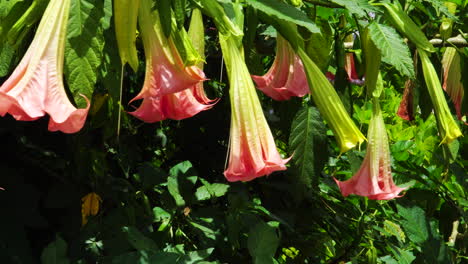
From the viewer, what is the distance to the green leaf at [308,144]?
1.31m

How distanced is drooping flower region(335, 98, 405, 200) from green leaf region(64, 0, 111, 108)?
65cm

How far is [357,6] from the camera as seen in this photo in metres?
1.05

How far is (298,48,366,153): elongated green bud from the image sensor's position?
927mm

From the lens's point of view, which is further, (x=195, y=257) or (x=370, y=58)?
(x=195, y=257)

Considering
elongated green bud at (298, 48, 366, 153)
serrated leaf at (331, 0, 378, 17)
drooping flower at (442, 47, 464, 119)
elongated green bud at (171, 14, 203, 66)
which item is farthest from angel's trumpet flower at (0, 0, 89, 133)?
drooping flower at (442, 47, 464, 119)

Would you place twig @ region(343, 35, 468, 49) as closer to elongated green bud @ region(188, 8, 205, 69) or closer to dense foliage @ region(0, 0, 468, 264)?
dense foliage @ region(0, 0, 468, 264)

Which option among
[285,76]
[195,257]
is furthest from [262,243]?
[285,76]

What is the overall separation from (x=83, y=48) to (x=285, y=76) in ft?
1.56

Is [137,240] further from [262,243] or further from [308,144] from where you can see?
[308,144]

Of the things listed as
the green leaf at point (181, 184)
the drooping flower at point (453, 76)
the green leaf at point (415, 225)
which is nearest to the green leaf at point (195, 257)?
the green leaf at point (181, 184)

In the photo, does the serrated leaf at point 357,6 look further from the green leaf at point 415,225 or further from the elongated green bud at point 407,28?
the green leaf at point 415,225

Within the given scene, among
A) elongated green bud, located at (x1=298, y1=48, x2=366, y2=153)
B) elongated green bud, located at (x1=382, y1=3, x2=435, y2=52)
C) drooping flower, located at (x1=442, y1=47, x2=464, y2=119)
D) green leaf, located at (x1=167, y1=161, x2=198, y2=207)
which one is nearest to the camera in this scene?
elongated green bud, located at (x1=298, y1=48, x2=366, y2=153)

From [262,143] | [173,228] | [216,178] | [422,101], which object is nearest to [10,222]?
[173,228]

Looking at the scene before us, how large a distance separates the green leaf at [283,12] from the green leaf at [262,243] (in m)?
0.60
